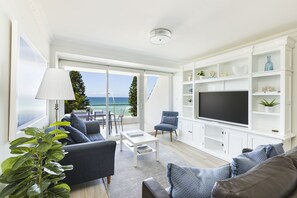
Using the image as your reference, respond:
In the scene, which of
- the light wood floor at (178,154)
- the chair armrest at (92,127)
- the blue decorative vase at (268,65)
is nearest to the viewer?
the light wood floor at (178,154)

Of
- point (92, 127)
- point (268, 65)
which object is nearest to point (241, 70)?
point (268, 65)

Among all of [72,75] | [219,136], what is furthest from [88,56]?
[219,136]

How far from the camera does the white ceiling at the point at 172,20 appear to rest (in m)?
1.83

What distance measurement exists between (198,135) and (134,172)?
1.93m

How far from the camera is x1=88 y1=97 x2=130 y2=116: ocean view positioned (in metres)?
3.99

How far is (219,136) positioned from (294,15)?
252 centimetres

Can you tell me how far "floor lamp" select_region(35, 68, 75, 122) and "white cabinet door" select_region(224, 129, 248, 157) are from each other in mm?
2963

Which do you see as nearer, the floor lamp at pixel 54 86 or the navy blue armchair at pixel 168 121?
the floor lamp at pixel 54 86

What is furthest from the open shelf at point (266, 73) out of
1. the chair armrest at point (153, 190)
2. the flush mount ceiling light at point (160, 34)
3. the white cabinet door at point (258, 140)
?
the chair armrest at point (153, 190)

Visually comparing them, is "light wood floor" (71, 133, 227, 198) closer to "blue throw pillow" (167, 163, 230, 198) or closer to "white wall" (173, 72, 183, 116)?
"white wall" (173, 72, 183, 116)

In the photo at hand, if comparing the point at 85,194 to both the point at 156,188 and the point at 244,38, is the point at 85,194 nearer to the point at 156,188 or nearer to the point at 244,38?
the point at 156,188

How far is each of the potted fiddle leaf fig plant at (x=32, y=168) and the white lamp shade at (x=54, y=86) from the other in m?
0.53

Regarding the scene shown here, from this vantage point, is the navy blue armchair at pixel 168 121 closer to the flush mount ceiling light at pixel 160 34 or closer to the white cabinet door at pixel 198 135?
the white cabinet door at pixel 198 135

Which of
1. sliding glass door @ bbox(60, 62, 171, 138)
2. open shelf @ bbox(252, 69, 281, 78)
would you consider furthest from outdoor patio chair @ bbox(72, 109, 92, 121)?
open shelf @ bbox(252, 69, 281, 78)
